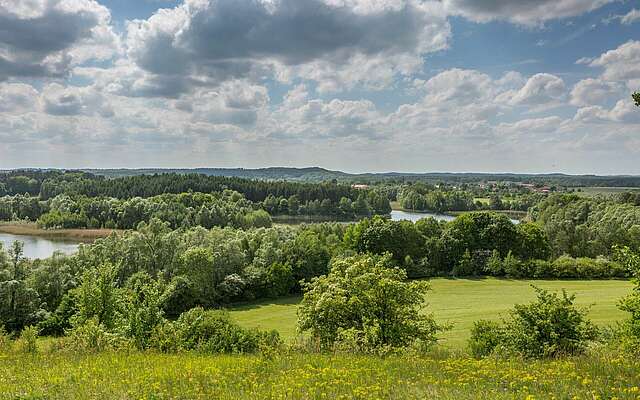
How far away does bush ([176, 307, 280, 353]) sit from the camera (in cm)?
1429

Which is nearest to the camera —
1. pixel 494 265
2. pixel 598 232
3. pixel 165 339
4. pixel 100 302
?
pixel 165 339

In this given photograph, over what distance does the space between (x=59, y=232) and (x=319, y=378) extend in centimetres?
10900

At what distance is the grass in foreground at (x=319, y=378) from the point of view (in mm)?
7672

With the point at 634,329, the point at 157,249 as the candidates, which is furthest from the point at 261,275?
the point at 634,329

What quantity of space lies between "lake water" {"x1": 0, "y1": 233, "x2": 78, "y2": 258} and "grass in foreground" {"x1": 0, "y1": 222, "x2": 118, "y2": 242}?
2897mm

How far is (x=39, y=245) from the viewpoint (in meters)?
85.4

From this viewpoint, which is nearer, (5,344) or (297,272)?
(5,344)

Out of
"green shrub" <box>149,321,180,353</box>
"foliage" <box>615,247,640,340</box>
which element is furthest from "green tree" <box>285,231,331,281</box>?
"foliage" <box>615,247,640,340</box>

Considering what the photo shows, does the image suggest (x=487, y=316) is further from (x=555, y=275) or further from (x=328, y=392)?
(x=328, y=392)

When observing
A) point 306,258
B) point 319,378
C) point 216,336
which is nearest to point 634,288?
point 319,378

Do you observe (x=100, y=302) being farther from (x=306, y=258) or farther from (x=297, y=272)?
(x=306, y=258)

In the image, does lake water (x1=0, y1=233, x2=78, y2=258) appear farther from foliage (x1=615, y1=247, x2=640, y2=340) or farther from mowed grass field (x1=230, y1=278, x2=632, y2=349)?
foliage (x1=615, y1=247, x2=640, y2=340)

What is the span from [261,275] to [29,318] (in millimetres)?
22560

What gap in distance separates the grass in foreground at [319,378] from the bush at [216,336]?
3081mm
